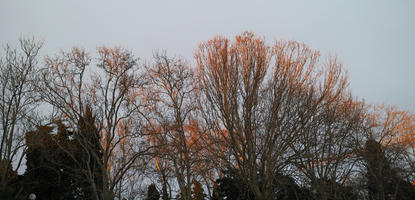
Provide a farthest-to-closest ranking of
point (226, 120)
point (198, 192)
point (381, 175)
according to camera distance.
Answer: point (198, 192), point (381, 175), point (226, 120)

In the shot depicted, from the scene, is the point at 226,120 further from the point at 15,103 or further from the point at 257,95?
the point at 15,103

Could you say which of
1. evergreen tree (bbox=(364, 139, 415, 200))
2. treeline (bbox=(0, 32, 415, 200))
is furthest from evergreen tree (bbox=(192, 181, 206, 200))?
evergreen tree (bbox=(364, 139, 415, 200))

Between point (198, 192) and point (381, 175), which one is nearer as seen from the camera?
point (381, 175)

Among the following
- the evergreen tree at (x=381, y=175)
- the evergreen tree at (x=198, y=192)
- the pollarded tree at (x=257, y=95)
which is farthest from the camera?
the evergreen tree at (x=198, y=192)

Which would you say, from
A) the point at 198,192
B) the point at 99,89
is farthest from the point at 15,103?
the point at 198,192

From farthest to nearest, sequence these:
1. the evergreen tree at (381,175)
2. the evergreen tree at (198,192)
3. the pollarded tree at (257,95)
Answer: the evergreen tree at (198,192) < the evergreen tree at (381,175) < the pollarded tree at (257,95)

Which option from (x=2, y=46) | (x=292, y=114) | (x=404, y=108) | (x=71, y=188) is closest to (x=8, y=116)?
(x=2, y=46)

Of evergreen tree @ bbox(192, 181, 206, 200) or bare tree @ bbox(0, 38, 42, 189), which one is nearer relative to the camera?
bare tree @ bbox(0, 38, 42, 189)

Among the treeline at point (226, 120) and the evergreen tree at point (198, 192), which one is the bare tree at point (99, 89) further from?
the evergreen tree at point (198, 192)

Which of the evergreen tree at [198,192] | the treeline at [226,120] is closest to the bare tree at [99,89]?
the treeline at [226,120]

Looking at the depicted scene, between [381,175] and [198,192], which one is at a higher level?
[198,192]

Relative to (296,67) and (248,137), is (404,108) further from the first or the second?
(248,137)

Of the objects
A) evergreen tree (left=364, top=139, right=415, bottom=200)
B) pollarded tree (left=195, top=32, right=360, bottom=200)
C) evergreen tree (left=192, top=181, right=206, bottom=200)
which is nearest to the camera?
pollarded tree (left=195, top=32, right=360, bottom=200)

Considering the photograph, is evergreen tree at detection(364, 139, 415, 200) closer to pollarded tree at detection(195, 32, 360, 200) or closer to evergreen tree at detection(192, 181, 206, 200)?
pollarded tree at detection(195, 32, 360, 200)
